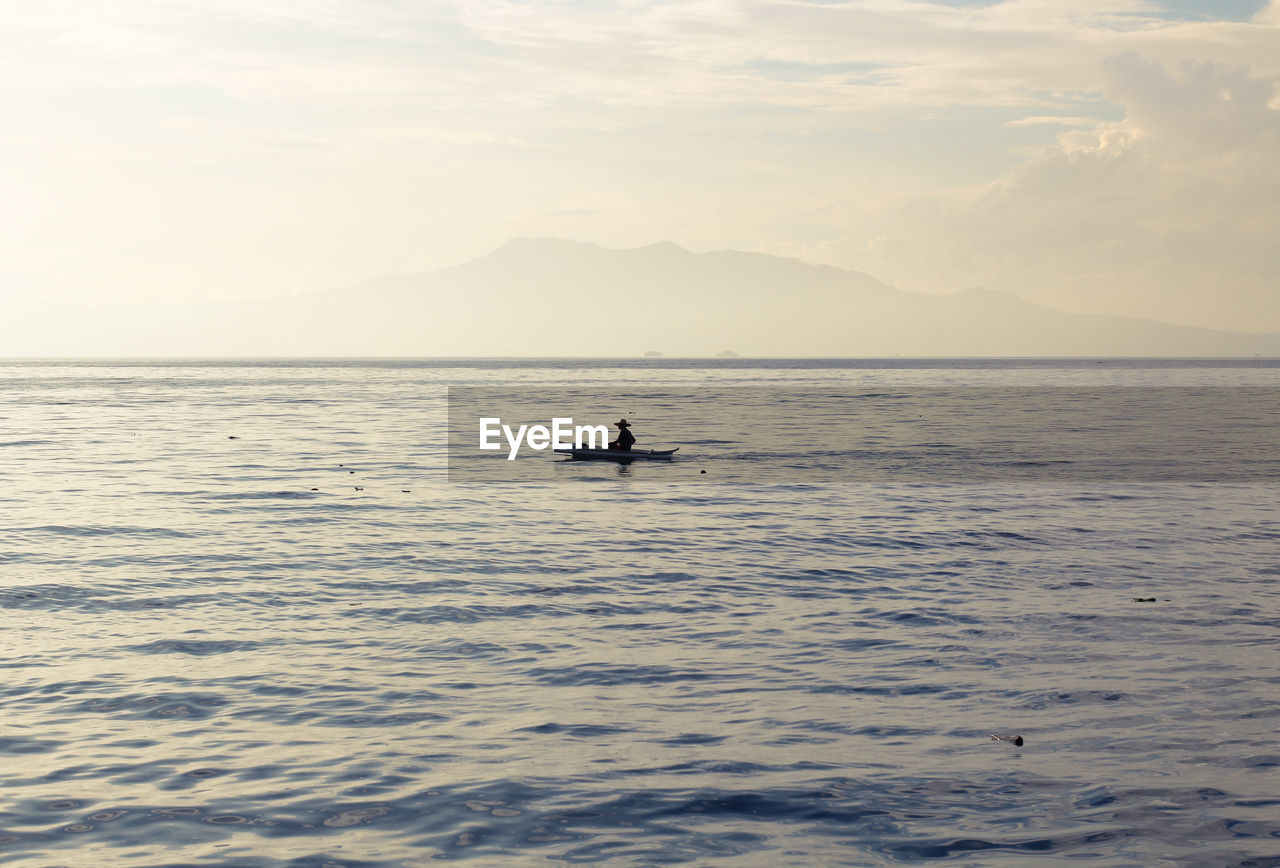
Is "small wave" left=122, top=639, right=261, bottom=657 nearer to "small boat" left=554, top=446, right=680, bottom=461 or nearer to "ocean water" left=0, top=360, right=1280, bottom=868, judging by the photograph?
"ocean water" left=0, top=360, right=1280, bottom=868

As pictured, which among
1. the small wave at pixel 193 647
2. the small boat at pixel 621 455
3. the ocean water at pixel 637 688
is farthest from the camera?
the small boat at pixel 621 455

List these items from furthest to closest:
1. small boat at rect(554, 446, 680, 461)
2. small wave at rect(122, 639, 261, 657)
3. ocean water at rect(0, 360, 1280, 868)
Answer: small boat at rect(554, 446, 680, 461) < small wave at rect(122, 639, 261, 657) < ocean water at rect(0, 360, 1280, 868)

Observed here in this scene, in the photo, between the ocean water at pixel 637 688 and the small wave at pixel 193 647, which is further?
the small wave at pixel 193 647

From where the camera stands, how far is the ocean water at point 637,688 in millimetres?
10055

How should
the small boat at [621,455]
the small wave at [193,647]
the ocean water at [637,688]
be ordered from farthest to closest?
the small boat at [621,455] → the small wave at [193,647] → the ocean water at [637,688]

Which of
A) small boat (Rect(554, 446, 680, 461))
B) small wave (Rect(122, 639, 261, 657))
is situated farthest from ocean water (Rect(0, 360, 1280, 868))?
small boat (Rect(554, 446, 680, 461))

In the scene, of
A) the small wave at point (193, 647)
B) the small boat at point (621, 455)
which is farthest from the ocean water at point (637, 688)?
the small boat at point (621, 455)

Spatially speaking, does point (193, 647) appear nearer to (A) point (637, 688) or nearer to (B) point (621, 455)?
(A) point (637, 688)

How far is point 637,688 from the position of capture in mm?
14242

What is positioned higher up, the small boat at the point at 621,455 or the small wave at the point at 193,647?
the small boat at the point at 621,455

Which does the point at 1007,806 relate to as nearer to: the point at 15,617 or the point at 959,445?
the point at 15,617

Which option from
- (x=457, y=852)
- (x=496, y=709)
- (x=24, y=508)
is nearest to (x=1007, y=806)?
(x=457, y=852)

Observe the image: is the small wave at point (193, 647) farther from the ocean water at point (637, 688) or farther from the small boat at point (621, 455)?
the small boat at point (621, 455)

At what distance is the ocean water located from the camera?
1005 centimetres
